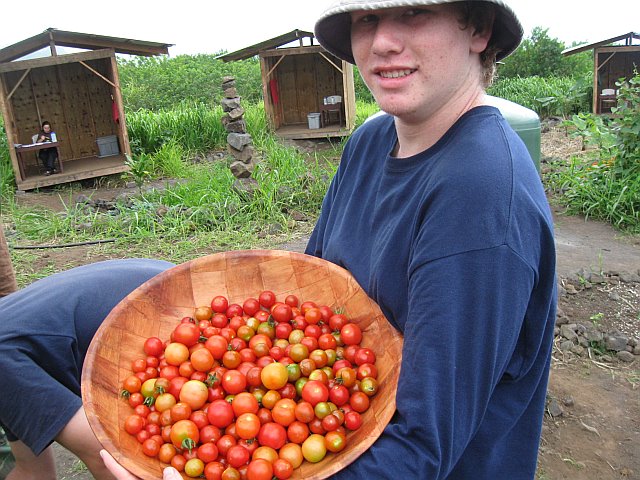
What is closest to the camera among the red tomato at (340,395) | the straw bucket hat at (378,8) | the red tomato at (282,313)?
the straw bucket hat at (378,8)

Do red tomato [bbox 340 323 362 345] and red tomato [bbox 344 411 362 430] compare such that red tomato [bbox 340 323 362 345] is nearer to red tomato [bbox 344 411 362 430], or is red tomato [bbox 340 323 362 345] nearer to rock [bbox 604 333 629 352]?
red tomato [bbox 344 411 362 430]

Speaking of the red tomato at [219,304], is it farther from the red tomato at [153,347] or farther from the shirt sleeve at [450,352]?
the shirt sleeve at [450,352]

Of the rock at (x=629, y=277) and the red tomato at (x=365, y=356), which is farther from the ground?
the red tomato at (x=365, y=356)

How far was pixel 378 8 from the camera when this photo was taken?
4.54 feet

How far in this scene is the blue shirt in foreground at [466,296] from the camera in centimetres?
121

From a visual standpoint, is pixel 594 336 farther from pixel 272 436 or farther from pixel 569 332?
pixel 272 436

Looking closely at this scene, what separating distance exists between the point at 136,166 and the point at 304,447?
8.06m

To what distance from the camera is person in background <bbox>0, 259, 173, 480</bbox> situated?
6.38 ft

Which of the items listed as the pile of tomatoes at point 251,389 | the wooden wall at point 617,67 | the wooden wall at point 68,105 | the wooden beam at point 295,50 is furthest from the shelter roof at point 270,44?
the pile of tomatoes at point 251,389

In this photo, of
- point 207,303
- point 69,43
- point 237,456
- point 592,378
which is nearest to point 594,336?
point 592,378

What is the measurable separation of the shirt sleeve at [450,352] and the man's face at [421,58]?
41cm

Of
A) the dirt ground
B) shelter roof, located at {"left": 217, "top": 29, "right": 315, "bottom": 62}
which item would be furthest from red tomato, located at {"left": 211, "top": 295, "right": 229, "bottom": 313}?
shelter roof, located at {"left": 217, "top": 29, "right": 315, "bottom": 62}

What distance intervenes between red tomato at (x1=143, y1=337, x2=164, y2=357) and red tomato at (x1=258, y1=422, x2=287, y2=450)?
0.44 m

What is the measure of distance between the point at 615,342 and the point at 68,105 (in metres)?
9.40
